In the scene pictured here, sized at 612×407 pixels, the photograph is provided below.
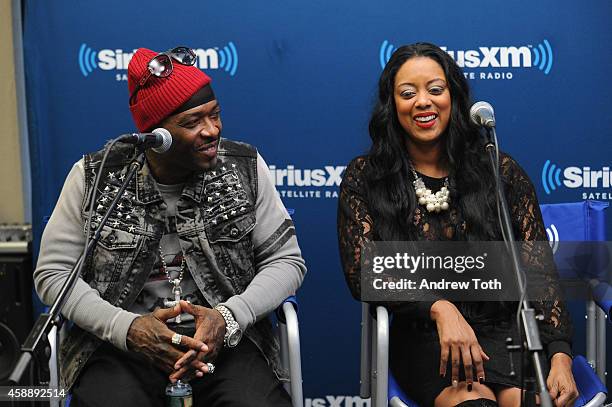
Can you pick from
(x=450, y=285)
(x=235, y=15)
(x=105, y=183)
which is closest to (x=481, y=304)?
(x=450, y=285)

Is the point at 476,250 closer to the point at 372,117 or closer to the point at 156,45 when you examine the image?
the point at 372,117

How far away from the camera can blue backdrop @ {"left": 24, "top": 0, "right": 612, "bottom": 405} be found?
3.81m

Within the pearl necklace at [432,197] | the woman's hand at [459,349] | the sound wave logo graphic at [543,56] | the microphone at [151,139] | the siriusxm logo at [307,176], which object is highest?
the sound wave logo graphic at [543,56]

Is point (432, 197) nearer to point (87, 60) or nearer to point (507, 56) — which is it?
point (507, 56)

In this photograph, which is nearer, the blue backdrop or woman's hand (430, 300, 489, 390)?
woman's hand (430, 300, 489, 390)

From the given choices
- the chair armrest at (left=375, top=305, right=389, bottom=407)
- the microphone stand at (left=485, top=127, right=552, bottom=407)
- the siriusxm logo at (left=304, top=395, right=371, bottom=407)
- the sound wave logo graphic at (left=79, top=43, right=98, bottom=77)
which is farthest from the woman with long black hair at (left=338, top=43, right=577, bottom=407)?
the sound wave logo graphic at (left=79, top=43, right=98, bottom=77)

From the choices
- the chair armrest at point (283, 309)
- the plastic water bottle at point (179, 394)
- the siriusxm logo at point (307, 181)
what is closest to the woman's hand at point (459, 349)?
the chair armrest at point (283, 309)

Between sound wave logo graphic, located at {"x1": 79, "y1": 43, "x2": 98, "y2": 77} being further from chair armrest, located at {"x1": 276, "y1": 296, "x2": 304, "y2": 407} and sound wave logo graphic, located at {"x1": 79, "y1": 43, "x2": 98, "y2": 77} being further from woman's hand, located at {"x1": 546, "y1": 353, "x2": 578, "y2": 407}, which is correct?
woman's hand, located at {"x1": 546, "y1": 353, "x2": 578, "y2": 407}

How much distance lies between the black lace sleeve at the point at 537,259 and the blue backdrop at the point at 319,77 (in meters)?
0.92

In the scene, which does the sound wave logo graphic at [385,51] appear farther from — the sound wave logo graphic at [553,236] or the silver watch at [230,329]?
the silver watch at [230,329]

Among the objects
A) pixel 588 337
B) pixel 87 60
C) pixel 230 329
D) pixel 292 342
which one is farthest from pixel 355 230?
pixel 87 60

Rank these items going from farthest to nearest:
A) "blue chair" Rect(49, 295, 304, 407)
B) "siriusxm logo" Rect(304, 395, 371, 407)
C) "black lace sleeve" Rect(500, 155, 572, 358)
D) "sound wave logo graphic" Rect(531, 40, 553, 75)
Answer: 1. "siriusxm logo" Rect(304, 395, 371, 407)
2. "sound wave logo graphic" Rect(531, 40, 553, 75)
3. "black lace sleeve" Rect(500, 155, 572, 358)
4. "blue chair" Rect(49, 295, 304, 407)

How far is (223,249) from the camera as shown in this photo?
2.95 m

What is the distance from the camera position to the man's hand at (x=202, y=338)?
2639 millimetres
